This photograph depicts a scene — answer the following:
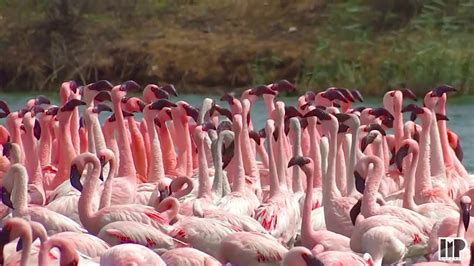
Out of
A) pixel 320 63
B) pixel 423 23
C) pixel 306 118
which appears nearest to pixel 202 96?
pixel 320 63

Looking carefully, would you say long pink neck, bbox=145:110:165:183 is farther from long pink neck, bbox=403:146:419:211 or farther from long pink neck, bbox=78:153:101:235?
long pink neck, bbox=403:146:419:211

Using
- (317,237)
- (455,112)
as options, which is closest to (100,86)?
(317,237)

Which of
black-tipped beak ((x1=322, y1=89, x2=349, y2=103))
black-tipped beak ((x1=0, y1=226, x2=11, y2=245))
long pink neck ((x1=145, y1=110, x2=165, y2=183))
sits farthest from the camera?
black-tipped beak ((x1=322, y1=89, x2=349, y2=103))

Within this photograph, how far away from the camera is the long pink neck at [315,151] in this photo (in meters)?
11.7

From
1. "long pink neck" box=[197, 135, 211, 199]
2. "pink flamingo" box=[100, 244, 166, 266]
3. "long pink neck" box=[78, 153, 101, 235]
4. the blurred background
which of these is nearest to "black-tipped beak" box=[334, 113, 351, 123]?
"long pink neck" box=[197, 135, 211, 199]

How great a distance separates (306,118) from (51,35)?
1801cm

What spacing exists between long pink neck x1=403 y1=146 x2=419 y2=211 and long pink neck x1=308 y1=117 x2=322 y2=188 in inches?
35.5

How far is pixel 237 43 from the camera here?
29.2m

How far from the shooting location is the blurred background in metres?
25.9

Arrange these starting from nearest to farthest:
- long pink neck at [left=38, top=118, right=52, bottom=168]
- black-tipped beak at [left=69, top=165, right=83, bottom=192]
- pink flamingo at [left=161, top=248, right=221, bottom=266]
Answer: pink flamingo at [left=161, top=248, right=221, bottom=266] < black-tipped beak at [left=69, top=165, right=83, bottom=192] < long pink neck at [left=38, top=118, right=52, bottom=168]

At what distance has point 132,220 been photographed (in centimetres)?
943

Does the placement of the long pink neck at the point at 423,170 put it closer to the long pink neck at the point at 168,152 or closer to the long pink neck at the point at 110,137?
the long pink neck at the point at 168,152

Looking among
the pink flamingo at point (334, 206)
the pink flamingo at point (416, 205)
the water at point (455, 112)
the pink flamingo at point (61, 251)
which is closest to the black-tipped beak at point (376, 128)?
the pink flamingo at point (416, 205)

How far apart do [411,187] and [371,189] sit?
0.77 m
